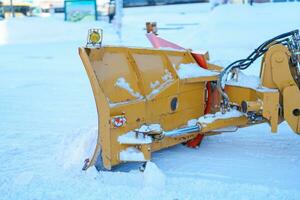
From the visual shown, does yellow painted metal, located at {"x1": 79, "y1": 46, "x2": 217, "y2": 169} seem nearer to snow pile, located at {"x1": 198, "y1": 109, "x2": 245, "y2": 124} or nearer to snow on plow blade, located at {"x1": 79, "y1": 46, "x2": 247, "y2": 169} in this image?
snow on plow blade, located at {"x1": 79, "y1": 46, "x2": 247, "y2": 169}

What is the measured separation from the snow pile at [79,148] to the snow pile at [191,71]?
119cm

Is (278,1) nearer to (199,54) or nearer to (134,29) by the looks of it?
(134,29)

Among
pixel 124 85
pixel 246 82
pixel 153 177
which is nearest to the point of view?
pixel 153 177

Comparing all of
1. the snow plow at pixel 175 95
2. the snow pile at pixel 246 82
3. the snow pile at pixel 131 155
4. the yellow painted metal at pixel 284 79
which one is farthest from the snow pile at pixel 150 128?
the yellow painted metal at pixel 284 79

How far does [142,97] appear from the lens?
13.4ft

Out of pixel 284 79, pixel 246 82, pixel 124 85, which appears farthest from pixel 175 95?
pixel 284 79

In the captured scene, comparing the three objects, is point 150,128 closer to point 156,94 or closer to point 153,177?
point 156,94

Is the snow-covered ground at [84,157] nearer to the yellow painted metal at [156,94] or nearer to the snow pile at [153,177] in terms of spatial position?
the snow pile at [153,177]

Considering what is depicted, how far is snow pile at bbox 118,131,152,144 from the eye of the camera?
12.7ft

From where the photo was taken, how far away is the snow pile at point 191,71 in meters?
4.31

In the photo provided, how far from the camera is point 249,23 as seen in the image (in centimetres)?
1641

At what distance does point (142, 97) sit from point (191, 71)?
632 mm

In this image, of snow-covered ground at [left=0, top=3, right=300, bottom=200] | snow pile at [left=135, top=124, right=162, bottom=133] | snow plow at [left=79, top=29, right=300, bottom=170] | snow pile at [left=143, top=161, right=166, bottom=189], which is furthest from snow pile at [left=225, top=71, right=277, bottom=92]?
snow pile at [left=143, top=161, right=166, bottom=189]

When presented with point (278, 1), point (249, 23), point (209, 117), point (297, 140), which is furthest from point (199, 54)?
point (278, 1)
